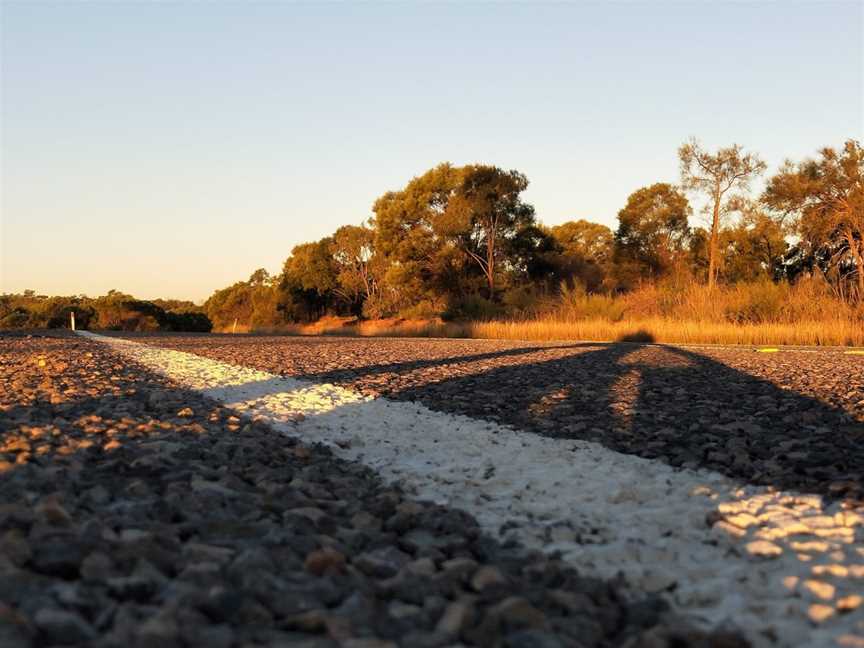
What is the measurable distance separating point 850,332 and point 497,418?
13.0 m

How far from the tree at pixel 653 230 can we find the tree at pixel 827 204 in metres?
11.9

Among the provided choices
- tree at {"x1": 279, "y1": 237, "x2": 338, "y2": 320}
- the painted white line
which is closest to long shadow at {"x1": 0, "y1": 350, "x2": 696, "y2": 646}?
the painted white line

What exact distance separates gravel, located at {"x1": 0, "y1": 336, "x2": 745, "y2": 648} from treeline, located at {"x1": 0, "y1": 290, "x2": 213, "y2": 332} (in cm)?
2897

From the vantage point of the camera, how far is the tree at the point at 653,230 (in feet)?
126

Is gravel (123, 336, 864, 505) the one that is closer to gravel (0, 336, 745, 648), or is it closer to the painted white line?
the painted white line

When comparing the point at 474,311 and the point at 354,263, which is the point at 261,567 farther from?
the point at 354,263

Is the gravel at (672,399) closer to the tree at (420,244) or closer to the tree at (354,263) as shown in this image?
the tree at (420,244)

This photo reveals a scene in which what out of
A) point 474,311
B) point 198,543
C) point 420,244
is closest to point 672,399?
point 198,543

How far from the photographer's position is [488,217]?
3475 cm

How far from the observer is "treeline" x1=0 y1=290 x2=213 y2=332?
30922 millimetres

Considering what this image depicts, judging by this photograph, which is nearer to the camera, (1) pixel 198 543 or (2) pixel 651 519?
(1) pixel 198 543

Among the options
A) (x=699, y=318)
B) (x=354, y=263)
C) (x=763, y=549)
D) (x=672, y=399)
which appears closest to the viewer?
(x=763, y=549)

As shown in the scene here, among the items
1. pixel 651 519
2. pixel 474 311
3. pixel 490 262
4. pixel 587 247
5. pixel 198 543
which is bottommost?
pixel 651 519

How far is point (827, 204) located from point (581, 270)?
14896 millimetres
